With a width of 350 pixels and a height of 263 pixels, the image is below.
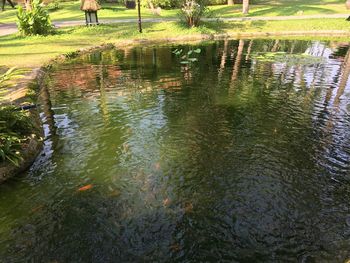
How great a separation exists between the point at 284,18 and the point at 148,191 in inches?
1251

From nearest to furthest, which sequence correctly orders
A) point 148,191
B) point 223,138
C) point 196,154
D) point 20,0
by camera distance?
point 148,191 → point 196,154 → point 223,138 → point 20,0

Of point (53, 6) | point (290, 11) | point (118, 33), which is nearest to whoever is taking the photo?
point (118, 33)

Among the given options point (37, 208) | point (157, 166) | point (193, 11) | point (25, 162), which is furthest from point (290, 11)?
point (37, 208)

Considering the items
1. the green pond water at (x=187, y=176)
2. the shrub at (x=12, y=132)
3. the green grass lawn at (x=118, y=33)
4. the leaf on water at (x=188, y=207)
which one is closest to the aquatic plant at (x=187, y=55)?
the green pond water at (x=187, y=176)

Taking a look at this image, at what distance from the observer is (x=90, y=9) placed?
3173cm

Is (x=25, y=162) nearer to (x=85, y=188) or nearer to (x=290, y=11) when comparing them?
(x=85, y=188)

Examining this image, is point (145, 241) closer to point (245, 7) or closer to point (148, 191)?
point (148, 191)

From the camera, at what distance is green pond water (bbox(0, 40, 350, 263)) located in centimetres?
629

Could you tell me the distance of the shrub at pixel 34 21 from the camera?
27.7m

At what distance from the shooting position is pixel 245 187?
797cm

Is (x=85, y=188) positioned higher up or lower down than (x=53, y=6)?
higher up

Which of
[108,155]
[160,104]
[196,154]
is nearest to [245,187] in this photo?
[196,154]

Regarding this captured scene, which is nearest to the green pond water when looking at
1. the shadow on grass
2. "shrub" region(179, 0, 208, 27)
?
"shrub" region(179, 0, 208, 27)

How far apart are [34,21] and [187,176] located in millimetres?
25407
